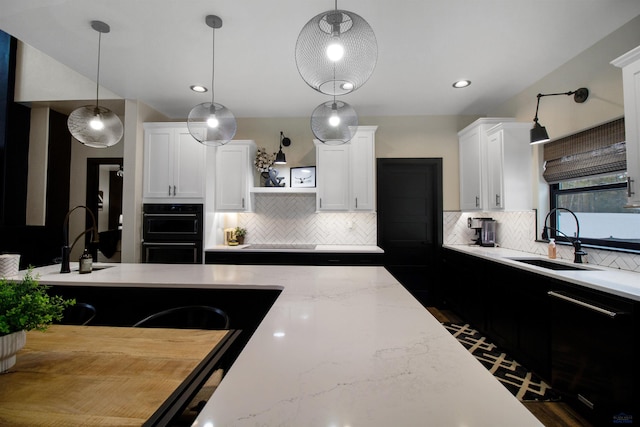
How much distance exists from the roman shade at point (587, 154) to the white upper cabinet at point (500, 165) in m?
0.22

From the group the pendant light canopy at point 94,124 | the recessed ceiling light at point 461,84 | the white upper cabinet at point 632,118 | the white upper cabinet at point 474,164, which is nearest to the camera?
the white upper cabinet at point 632,118

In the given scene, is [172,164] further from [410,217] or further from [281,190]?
[410,217]

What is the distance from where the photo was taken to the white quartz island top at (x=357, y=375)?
57cm

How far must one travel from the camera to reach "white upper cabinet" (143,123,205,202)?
3.61 meters

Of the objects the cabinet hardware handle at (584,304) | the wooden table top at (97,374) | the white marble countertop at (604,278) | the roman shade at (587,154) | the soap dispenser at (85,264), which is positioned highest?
the roman shade at (587,154)

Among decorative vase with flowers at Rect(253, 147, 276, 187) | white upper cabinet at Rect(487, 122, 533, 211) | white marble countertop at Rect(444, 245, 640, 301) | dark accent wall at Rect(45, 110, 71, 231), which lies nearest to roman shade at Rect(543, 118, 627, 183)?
white upper cabinet at Rect(487, 122, 533, 211)

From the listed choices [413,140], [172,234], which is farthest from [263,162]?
[413,140]

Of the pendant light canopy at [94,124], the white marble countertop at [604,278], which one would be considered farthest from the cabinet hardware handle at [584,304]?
the pendant light canopy at [94,124]

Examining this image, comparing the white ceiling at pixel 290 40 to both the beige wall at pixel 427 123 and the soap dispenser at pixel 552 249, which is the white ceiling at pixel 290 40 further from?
the soap dispenser at pixel 552 249

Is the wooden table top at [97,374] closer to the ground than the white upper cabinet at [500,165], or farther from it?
closer to the ground

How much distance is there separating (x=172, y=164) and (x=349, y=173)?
2.36 metres

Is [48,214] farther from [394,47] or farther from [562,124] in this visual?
[562,124]

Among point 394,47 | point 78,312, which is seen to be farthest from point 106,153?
point 394,47

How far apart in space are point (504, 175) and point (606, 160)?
0.85 m
